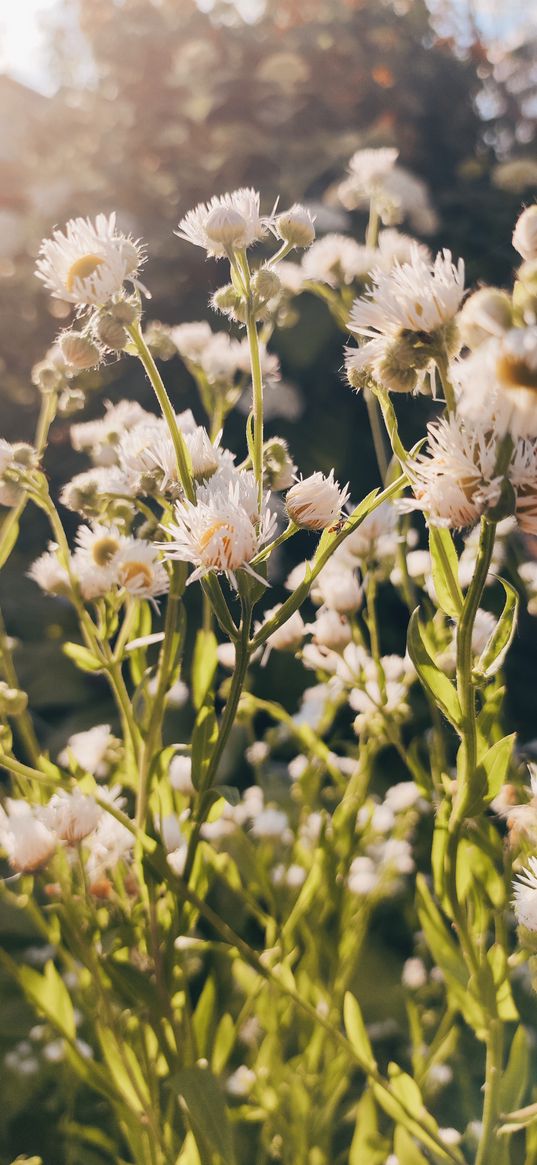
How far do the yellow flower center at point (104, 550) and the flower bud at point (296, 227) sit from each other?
20cm

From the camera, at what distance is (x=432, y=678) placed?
14.9 inches

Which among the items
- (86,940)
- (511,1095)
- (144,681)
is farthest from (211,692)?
(511,1095)

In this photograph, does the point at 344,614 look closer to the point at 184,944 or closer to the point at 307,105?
the point at 184,944

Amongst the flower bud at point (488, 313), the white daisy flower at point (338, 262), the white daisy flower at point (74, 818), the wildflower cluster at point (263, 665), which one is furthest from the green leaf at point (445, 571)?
the white daisy flower at point (338, 262)

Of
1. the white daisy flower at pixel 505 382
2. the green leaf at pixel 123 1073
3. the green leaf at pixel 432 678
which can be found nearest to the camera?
the white daisy flower at pixel 505 382

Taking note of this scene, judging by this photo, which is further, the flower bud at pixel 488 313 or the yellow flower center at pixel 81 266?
the yellow flower center at pixel 81 266

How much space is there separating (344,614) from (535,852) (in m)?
0.21

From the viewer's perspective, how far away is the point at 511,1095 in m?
0.45

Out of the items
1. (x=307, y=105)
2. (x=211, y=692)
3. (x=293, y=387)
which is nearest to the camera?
(x=211, y=692)

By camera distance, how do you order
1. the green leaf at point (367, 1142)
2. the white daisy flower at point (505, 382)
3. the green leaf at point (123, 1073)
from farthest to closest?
1. the green leaf at point (367, 1142)
2. the green leaf at point (123, 1073)
3. the white daisy flower at point (505, 382)

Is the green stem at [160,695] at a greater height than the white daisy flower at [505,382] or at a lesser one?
lesser

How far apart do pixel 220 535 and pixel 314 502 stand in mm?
52

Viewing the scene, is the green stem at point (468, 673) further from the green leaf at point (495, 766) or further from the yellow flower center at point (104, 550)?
the yellow flower center at point (104, 550)

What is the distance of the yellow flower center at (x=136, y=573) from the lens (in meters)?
0.49
